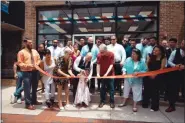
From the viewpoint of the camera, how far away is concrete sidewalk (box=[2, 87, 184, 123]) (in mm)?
5910

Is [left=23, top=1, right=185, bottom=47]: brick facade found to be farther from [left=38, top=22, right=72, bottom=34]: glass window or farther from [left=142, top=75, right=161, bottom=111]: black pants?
[left=38, top=22, right=72, bottom=34]: glass window

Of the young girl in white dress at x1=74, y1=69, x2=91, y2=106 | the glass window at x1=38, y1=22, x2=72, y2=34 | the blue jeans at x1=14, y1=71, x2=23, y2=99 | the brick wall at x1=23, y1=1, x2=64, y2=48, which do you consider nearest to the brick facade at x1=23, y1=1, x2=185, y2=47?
the glass window at x1=38, y1=22, x2=72, y2=34

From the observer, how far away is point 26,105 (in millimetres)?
6750

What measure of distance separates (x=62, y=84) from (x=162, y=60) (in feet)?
10.1

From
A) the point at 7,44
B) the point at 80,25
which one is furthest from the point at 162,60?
the point at 7,44

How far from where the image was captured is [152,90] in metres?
6.50

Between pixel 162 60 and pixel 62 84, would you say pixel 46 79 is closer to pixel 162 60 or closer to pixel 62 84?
pixel 62 84

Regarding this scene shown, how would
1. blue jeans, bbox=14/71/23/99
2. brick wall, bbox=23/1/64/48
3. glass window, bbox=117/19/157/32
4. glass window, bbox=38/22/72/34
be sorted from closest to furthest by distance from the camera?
blue jeans, bbox=14/71/23/99 < glass window, bbox=117/19/157/32 < brick wall, bbox=23/1/64/48 < glass window, bbox=38/22/72/34

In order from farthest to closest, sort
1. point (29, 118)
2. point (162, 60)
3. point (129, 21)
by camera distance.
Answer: point (129, 21), point (162, 60), point (29, 118)

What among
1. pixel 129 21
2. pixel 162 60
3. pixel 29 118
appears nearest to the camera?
pixel 29 118

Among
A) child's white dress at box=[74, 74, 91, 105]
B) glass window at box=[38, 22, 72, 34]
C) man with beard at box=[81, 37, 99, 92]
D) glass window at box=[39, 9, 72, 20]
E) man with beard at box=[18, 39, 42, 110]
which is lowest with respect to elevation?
child's white dress at box=[74, 74, 91, 105]

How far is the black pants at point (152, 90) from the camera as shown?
6.46 metres

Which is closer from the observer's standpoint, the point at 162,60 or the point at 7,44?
the point at 162,60

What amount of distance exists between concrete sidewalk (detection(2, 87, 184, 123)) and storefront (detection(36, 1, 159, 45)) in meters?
4.34
